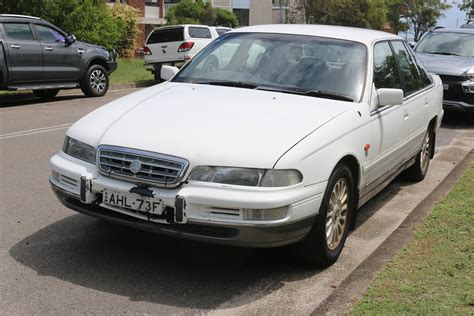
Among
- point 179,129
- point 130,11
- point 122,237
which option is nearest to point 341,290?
point 179,129

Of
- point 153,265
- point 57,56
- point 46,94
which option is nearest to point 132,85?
point 46,94

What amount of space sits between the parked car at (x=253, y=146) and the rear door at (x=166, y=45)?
14377 millimetres

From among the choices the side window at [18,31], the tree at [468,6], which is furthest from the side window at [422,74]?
the tree at [468,6]

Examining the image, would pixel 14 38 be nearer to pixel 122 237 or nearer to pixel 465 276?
pixel 122 237

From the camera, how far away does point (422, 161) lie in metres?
7.05

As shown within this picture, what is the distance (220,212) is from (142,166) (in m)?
0.60

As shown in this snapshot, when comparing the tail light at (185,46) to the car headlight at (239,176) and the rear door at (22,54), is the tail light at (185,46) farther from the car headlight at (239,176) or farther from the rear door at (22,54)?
the car headlight at (239,176)

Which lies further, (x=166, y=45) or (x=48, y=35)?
(x=166, y=45)

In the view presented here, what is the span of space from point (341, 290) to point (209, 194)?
1143 mm

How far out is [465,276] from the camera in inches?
159

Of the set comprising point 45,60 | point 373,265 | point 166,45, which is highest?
point 166,45

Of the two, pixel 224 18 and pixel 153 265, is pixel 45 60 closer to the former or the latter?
pixel 153 265

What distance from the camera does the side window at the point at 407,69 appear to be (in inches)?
237

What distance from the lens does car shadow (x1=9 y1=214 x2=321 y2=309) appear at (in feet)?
12.7
